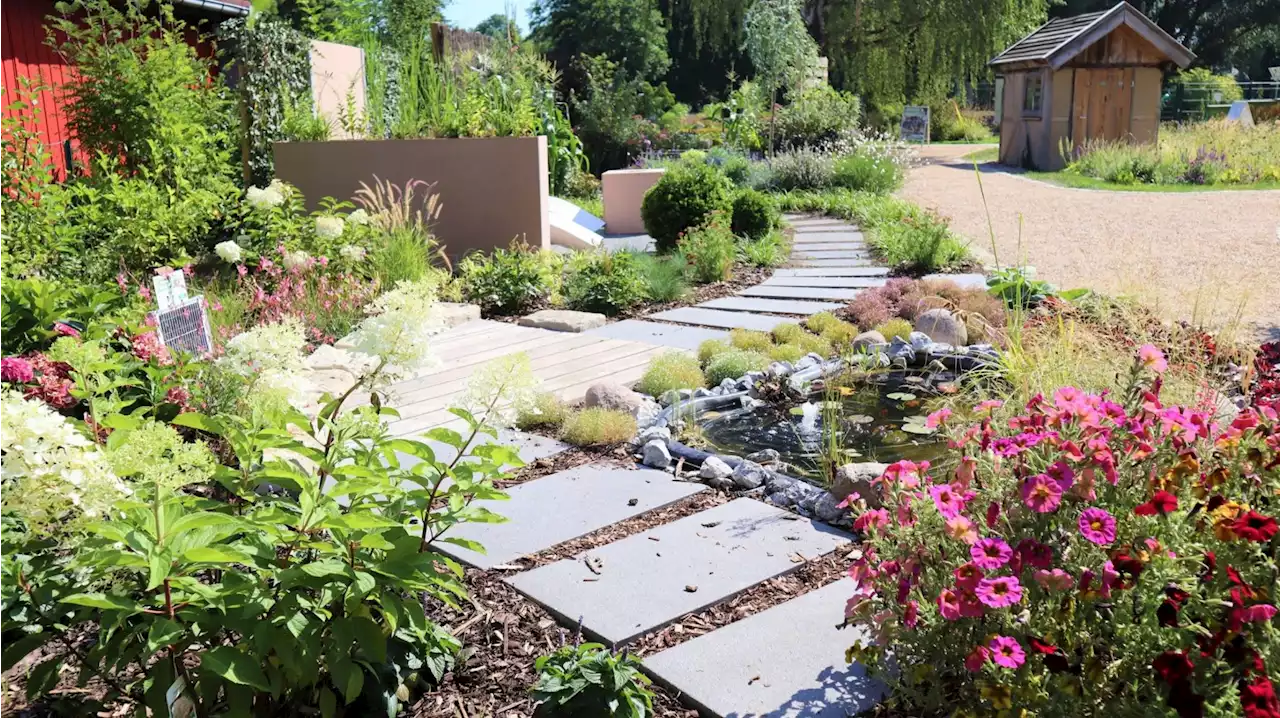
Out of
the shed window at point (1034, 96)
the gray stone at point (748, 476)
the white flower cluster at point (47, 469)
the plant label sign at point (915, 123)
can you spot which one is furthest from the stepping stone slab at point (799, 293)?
the plant label sign at point (915, 123)

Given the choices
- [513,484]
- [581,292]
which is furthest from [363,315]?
[513,484]

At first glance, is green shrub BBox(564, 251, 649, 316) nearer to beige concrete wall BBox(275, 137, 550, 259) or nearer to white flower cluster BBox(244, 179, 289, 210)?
beige concrete wall BBox(275, 137, 550, 259)

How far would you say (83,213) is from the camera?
5223 mm

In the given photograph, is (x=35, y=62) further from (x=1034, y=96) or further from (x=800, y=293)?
(x=1034, y=96)

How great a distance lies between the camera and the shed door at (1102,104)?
17.3 metres

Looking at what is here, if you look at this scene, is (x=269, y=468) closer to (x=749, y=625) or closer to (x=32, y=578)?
(x=32, y=578)

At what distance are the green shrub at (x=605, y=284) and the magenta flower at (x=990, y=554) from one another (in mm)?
4854

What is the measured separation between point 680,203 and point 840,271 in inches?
62.9

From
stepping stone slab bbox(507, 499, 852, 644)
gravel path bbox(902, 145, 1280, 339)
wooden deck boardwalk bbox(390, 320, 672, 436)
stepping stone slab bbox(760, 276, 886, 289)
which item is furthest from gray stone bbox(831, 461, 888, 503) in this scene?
stepping stone slab bbox(760, 276, 886, 289)

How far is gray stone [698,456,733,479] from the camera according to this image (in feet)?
11.2

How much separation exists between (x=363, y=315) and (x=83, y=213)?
1.50m

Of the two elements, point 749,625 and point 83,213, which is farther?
point 83,213

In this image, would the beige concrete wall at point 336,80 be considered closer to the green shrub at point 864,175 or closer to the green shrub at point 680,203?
the green shrub at point 680,203

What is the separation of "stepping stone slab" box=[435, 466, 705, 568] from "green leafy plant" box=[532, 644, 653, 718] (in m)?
0.85
